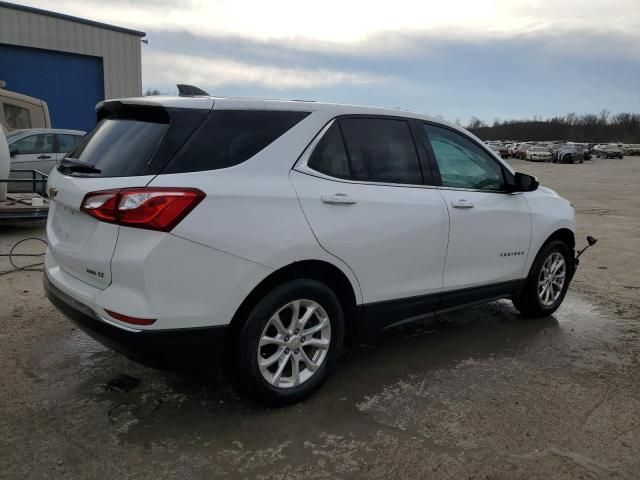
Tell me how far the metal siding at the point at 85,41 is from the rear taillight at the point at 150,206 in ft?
60.9

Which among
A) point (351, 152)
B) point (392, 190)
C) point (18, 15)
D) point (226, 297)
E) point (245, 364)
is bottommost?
point (245, 364)

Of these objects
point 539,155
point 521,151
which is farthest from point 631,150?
point 539,155

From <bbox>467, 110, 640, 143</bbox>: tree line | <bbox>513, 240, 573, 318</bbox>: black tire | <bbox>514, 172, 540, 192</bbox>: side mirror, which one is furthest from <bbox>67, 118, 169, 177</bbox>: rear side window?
<bbox>467, 110, 640, 143</bbox>: tree line

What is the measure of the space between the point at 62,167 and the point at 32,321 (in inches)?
74.9

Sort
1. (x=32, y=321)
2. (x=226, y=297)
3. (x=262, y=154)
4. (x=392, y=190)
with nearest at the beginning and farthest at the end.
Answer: (x=226, y=297) → (x=262, y=154) → (x=392, y=190) → (x=32, y=321)

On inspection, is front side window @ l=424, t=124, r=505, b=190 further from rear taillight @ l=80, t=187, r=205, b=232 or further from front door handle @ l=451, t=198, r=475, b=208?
rear taillight @ l=80, t=187, r=205, b=232

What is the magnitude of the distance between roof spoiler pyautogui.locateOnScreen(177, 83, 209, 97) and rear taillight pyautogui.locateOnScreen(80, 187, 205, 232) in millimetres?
922

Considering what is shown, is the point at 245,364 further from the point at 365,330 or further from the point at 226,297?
the point at 365,330

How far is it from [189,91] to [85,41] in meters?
Result: 19.0

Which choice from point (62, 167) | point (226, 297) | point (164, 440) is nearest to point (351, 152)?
point (226, 297)

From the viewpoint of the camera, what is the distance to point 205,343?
2832mm

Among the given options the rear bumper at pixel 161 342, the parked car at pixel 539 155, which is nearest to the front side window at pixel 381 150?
the rear bumper at pixel 161 342

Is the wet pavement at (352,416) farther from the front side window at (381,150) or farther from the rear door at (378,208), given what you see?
the front side window at (381,150)

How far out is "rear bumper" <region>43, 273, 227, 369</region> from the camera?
2.71m
